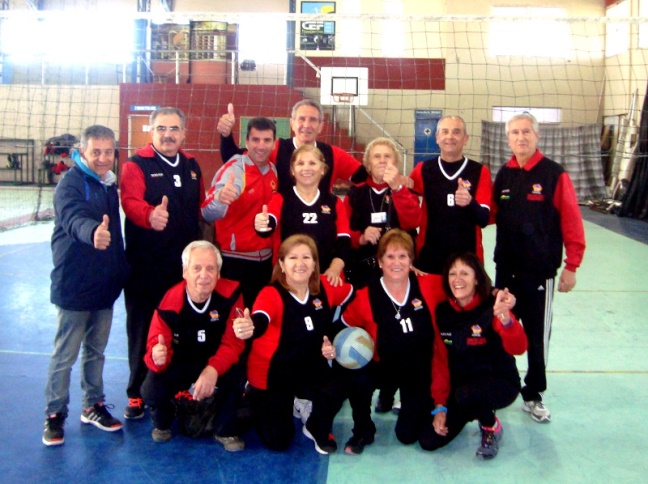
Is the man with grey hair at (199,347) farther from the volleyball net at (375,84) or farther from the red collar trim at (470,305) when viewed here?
the volleyball net at (375,84)

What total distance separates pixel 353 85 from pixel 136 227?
39.1ft

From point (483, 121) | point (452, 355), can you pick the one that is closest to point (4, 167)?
point (483, 121)

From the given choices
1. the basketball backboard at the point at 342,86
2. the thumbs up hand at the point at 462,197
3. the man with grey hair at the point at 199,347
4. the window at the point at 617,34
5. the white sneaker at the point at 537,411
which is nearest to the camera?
the man with grey hair at the point at 199,347

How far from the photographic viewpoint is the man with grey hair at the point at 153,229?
10.6 ft

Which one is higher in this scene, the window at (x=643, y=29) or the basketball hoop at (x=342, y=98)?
the window at (x=643, y=29)

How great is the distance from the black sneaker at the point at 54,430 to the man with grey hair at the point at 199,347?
1.41ft

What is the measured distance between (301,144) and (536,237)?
4.81 ft

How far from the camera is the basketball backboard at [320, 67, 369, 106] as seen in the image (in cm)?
1419

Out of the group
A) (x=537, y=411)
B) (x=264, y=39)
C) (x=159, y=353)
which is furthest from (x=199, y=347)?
(x=264, y=39)

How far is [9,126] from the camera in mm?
17672

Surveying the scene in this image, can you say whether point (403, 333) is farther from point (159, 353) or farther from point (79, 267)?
point (79, 267)

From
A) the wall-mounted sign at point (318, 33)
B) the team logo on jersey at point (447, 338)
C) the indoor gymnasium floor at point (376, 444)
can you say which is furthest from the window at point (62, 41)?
the team logo on jersey at point (447, 338)

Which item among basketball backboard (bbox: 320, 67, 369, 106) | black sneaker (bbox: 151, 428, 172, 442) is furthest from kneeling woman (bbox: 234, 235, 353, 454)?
basketball backboard (bbox: 320, 67, 369, 106)

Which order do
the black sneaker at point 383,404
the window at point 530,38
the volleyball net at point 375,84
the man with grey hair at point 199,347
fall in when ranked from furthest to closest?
the window at point 530,38
the volleyball net at point 375,84
the black sneaker at point 383,404
the man with grey hair at point 199,347
